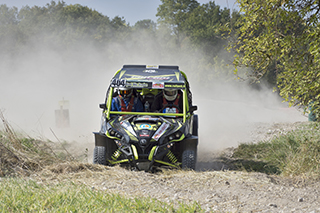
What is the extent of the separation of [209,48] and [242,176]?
39394mm

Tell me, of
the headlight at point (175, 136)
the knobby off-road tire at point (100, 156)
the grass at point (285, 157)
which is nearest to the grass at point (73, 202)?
the knobby off-road tire at point (100, 156)

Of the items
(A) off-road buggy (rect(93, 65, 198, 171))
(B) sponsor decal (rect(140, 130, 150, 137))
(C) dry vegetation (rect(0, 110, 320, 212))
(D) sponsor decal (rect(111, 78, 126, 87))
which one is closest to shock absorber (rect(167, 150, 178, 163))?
(A) off-road buggy (rect(93, 65, 198, 171))

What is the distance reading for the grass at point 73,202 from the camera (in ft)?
14.8

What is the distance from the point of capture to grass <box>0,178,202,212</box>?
450 centimetres

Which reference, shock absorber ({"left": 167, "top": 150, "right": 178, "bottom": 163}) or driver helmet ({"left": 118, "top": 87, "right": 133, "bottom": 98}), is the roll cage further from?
shock absorber ({"left": 167, "top": 150, "right": 178, "bottom": 163})

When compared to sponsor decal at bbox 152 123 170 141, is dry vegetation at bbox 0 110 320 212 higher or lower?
lower

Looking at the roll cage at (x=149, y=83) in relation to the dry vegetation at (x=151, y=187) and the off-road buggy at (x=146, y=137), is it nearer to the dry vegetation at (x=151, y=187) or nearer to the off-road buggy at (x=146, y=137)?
the off-road buggy at (x=146, y=137)

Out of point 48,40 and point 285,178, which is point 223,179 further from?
point 48,40

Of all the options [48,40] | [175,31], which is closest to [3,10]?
[48,40]

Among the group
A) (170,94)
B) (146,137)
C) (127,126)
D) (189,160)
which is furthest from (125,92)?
(189,160)

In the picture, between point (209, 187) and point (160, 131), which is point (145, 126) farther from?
point (209, 187)

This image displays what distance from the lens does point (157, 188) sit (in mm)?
5777

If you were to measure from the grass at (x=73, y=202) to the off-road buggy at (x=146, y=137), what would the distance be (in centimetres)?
180

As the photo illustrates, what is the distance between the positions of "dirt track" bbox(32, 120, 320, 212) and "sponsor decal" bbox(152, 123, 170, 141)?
68cm
